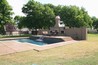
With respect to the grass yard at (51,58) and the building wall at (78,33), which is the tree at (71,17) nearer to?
the building wall at (78,33)

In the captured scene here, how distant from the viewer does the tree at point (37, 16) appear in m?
37.0

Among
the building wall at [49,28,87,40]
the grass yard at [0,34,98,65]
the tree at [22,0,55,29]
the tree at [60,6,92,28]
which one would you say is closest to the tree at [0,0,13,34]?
the tree at [22,0,55,29]

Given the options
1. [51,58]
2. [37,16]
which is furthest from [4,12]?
A: [51,58]

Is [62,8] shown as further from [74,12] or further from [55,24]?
[55,24]

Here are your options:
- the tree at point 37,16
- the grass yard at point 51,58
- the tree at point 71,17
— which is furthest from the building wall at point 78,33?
the grass yard at point 51,58

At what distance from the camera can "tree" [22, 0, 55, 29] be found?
37000mm

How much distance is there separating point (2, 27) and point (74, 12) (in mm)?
17645

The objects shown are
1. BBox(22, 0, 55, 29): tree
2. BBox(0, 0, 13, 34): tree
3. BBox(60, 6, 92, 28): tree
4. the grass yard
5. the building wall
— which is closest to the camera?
the grass yard

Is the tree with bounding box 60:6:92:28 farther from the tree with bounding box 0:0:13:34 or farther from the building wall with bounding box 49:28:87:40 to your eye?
the tree with bounding box 0:0:13:34

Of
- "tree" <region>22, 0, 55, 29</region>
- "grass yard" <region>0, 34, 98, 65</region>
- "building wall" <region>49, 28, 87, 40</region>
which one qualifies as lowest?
"grass yard" <region>0, 34, 98, 65</region>

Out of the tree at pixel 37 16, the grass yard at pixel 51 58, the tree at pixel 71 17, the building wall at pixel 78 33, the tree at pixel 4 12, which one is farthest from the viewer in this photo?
the tree at pixel 71 17

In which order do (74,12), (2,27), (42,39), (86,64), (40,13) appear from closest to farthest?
(86,64) → (42,39) → (40,13) → (2,27) → (74,12)

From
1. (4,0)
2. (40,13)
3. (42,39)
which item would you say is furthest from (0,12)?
(42,39)

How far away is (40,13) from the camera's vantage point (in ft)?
122
